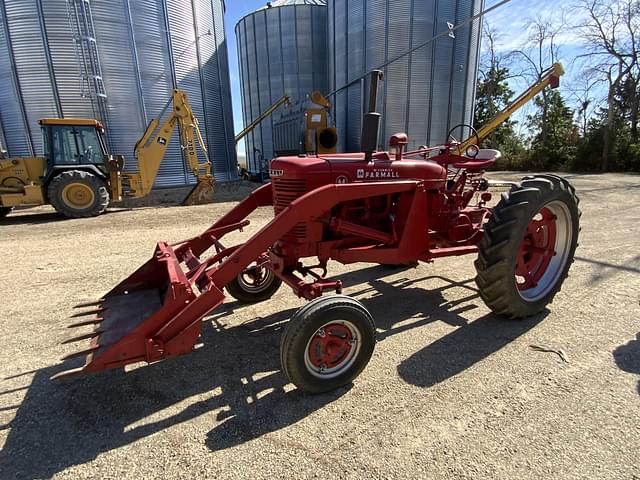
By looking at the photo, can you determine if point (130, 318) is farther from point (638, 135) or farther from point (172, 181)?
point (638, 135)

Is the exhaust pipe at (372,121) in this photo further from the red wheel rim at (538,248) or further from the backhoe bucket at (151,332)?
the red wheel rim at (538,248)

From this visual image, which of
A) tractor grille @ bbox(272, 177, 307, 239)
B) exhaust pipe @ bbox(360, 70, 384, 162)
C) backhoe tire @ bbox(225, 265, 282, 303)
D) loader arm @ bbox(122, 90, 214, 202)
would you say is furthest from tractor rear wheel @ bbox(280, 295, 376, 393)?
loader arm @ bbox(122, 90, 214, 202)

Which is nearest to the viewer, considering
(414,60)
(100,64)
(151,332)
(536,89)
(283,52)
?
(151,332)

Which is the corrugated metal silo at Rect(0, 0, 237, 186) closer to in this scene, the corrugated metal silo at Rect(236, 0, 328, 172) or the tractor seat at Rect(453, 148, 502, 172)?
the corrugated metal silo at Rect(236, 0, 328, 172)

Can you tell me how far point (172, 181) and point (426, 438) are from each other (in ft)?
46.9

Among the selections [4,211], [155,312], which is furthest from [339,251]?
[4,211]

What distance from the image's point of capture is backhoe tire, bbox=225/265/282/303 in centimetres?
368

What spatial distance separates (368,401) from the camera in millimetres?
2354

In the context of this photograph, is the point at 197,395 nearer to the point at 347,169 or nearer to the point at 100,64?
the point at 347,169

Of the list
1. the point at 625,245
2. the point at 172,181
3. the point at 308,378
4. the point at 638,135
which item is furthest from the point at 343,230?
the point at 638,135

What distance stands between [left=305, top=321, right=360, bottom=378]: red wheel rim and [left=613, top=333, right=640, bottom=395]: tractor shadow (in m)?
1.91

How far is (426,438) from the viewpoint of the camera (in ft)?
6.72

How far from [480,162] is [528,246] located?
999mm

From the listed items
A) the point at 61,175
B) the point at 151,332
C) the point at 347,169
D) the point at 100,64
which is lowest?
the point at 151,332
